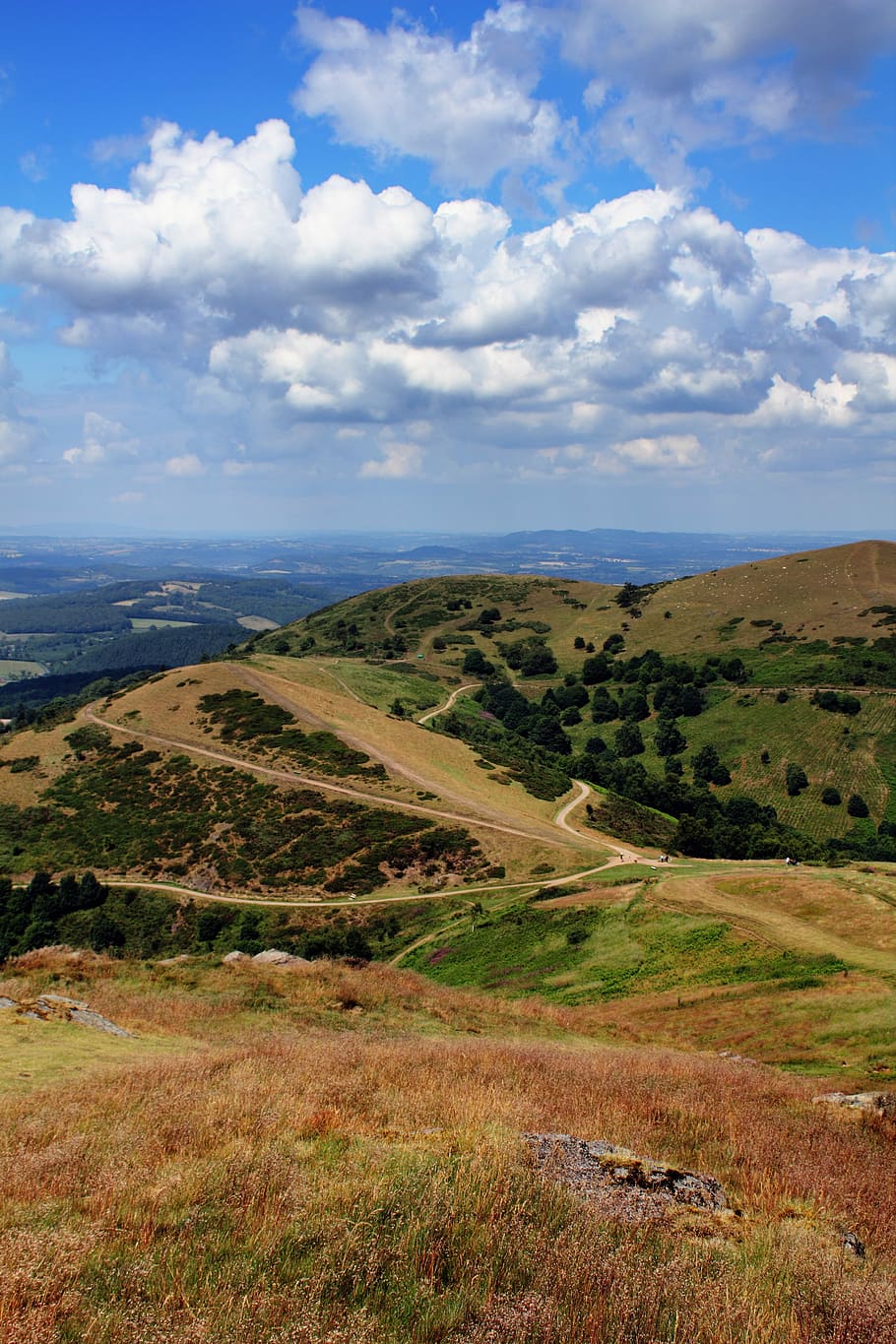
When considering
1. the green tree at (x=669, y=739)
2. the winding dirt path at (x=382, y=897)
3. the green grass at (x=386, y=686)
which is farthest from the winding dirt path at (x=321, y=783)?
the green tree at (x=669, y=739)

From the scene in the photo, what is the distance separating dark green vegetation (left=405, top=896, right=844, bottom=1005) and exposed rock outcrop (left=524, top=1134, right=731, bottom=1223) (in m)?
19.5

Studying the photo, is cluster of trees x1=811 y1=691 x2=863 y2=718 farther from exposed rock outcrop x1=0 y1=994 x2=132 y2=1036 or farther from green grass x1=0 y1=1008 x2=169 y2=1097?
exposed rock outcrop x1=0 y1=994 x2=132 y2=1036

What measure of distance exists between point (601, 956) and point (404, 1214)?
2863cm

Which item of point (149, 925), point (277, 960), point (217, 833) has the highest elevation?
point (277, 960)

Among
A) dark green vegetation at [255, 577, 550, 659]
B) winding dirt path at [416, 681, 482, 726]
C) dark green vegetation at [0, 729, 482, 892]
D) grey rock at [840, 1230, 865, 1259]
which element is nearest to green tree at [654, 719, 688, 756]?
winding dirt path at [416, 681, 482, 726]

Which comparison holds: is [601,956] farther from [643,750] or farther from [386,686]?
[386,686]

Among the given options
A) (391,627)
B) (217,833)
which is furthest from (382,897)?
(391,627)

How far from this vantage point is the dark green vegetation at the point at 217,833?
173 feet

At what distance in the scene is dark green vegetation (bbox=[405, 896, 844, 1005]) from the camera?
28.0 metres

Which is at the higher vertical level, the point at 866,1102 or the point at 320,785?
the point at 866,1102

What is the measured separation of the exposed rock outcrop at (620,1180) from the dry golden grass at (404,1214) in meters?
0.31

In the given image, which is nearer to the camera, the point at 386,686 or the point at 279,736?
the point at 279,736

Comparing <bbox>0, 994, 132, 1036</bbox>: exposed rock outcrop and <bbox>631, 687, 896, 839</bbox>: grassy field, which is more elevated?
<bbox>0, 994, 132, 1036</bbox>: exposed rock outcrop

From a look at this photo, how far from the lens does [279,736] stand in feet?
244
